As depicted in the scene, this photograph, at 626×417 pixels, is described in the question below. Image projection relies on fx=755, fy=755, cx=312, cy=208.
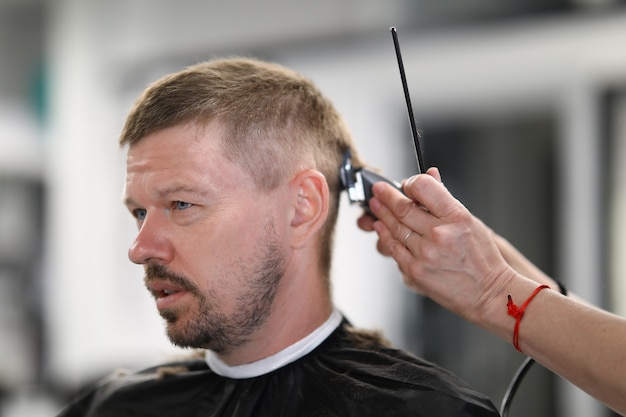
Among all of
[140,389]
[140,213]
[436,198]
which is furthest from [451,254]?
[140,389]

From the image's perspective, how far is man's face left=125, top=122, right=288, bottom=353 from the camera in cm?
139

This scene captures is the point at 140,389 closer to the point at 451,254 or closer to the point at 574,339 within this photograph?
the point at 451,254

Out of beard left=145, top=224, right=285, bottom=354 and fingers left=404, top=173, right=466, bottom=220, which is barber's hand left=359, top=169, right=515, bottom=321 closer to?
fingers left=404, top=173, right=466, bottom=220

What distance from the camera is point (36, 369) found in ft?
15.2

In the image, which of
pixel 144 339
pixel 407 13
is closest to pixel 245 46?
pixel 407 13

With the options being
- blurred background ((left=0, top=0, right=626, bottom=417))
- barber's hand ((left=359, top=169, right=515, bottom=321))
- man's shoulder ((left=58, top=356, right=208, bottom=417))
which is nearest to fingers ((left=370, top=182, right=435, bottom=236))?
barber's hand ((left=359, top=169, right=515, bottom=321))

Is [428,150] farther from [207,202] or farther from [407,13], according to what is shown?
[207,202]

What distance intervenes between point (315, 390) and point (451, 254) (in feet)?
1.25

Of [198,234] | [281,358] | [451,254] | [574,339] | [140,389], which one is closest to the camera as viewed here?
[574,339]

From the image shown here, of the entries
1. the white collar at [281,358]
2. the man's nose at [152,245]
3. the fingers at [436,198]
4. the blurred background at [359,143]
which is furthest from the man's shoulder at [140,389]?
the blurred background at [359,143]

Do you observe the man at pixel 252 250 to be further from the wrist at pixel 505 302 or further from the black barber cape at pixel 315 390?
the wrist at pixel 505 302

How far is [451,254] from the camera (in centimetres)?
129

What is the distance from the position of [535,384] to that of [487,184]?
100 centimetres

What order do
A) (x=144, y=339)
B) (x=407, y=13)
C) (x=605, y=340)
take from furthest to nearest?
(x=144, y=339), (x=407, y=13), (x=605, y=340)
